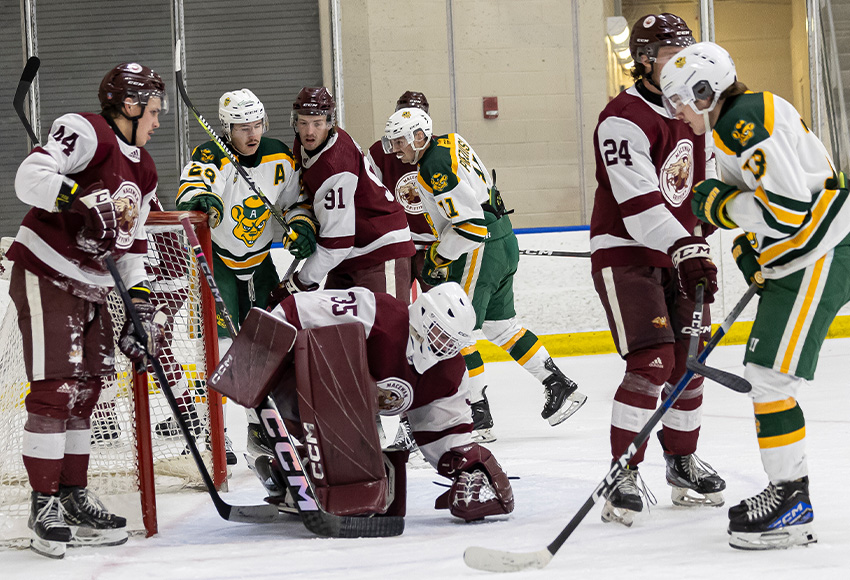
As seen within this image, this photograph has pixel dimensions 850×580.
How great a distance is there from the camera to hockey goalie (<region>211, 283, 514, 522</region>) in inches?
93.7

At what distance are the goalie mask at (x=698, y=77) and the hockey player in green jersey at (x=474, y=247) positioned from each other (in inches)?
61.9

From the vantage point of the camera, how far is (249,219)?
3578mm

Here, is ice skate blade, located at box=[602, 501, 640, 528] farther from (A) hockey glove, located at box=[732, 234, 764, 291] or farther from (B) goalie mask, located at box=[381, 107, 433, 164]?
(B) goalie mask, located at box=[381, 107, 433, 164]

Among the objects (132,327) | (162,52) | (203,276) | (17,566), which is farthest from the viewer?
(162,52)

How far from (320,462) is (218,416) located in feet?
2.50

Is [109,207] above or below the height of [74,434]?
above

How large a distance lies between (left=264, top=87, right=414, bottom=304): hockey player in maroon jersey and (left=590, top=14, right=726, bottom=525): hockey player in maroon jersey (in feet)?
3.36

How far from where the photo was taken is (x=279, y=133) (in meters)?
6.55

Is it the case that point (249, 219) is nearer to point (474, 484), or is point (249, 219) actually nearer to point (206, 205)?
point (206, 205)

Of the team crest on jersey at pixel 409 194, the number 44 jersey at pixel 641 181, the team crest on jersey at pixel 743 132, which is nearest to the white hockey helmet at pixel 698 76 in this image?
the team crest on jersey at pixel 743 132

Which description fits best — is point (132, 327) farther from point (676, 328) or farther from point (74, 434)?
point (676, 328)

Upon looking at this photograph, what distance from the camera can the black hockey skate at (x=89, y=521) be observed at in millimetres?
2434

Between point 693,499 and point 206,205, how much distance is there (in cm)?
169

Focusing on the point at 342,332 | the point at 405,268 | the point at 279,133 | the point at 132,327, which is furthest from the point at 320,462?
the point at 279,133
